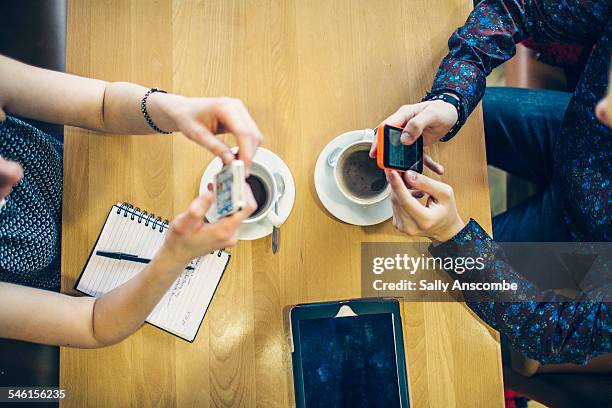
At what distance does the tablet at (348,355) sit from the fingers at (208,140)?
1.18ft

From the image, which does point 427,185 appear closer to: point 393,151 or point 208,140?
point 393,151

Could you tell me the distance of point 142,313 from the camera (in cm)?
88

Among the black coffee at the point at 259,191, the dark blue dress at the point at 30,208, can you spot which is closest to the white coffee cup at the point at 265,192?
the black coffee at the point at 259,191

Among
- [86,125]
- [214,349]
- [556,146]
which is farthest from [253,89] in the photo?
[556,146]

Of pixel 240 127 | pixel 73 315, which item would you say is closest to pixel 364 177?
pixel 240 127

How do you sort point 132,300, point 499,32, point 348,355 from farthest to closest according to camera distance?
1. point 499,32
2. point 348,355
3. point 132,300

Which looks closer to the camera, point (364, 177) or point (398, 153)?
Result: point (398, 153)

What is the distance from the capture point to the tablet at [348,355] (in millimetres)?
962

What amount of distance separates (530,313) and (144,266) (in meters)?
0.83

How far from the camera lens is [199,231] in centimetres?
77

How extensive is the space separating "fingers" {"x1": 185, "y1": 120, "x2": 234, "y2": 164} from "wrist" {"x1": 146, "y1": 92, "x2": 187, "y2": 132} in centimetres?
5

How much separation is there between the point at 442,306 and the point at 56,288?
0.93 meters

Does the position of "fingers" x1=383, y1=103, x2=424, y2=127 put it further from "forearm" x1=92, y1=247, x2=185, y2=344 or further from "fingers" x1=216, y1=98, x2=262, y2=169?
"forearm" x1=92, y1=247, x2=185, y2=344

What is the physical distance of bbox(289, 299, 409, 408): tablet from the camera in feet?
3.16
